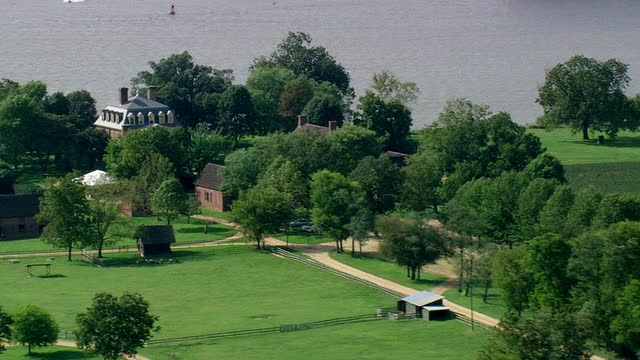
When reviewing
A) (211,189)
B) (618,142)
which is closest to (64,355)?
(211,189)

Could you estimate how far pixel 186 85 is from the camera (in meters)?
125

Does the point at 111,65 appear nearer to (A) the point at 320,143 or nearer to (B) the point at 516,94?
(B) the point at 516,94

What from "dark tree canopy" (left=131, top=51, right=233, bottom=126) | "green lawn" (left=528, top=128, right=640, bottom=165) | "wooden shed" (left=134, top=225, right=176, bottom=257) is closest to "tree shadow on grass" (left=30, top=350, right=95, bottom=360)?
"wooden shed" (left=134, top=225, right=176, bottom=257)

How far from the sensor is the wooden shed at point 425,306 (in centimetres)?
7056

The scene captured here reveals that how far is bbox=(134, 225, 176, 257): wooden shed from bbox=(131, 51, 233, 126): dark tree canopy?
3638 cm

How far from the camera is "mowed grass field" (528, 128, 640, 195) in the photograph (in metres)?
104

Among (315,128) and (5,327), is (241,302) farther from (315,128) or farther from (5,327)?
(315,128)

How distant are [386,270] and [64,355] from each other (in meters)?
26.2

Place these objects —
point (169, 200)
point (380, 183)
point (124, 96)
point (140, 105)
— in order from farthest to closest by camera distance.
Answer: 1. point (124, 96)
2. point (140, 105)
3. point (169, 200)
4. point (380, 183)

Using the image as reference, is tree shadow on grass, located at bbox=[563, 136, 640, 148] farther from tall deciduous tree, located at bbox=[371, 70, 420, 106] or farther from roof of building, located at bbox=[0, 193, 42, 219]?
roof of building, located at bbox=[0, 193, 42, 219]

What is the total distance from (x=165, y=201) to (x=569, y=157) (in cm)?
4186

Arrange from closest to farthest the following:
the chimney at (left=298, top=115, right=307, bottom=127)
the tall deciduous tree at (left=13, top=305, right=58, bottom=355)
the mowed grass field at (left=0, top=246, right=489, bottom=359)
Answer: the tall deciduous tree at (left=13, top=305, right=58, bottom=355)
the mowed grass field at (left=0, top=246, right=489, bottom=359)
the chimney at (left=298, top=115, right=307, bottom=127)

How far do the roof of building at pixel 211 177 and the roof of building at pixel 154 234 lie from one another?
12.8m

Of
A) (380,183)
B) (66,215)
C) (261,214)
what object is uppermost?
(380,183)
